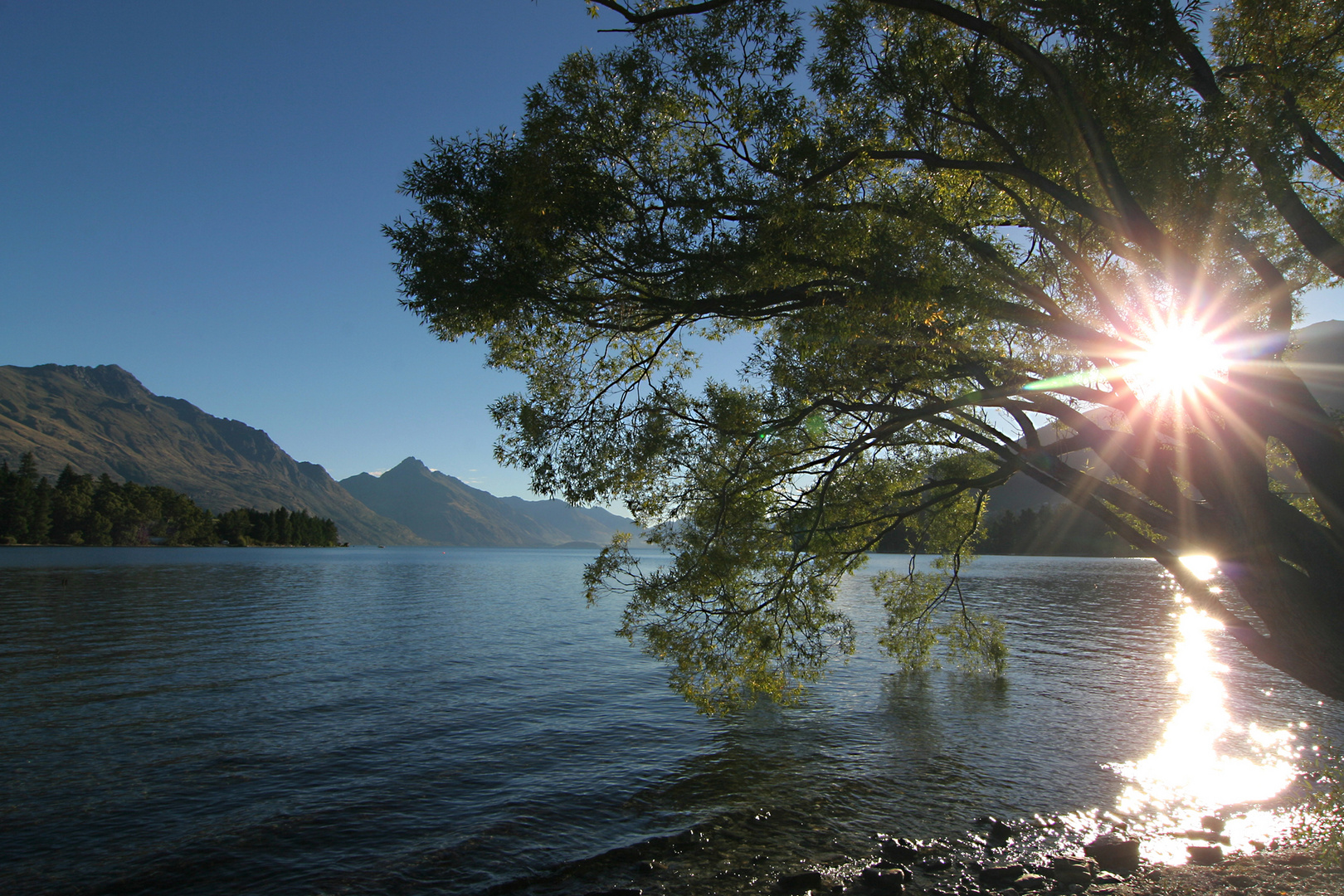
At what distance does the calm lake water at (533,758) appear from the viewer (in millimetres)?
11711

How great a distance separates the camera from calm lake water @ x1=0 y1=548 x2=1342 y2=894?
11.7 metres

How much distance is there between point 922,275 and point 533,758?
604 inches

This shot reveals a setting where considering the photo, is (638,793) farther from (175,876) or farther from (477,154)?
(477,154)

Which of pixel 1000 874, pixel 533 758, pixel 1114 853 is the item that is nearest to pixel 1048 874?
pixel 1000 874

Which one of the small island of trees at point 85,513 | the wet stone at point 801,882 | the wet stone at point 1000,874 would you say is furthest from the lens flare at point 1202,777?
the small island of trees at point 85,513

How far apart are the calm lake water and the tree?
352 cm

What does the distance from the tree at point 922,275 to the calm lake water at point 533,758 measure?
11.6ft

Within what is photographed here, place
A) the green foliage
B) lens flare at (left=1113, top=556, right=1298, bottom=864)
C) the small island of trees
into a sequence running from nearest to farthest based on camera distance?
the green foliage → lens flare at (left=1113, top=556, right=1298, bottom=864) → the small island of trees

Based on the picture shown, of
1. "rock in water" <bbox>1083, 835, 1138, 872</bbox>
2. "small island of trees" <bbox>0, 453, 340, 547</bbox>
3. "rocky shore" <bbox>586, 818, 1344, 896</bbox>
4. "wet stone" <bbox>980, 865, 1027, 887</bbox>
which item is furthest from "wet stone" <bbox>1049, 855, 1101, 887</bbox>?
"small island of trees" <bbox>0, 453, 340, 547</bbox>

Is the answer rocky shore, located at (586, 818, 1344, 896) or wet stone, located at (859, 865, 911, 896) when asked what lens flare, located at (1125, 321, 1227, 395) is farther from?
wet stone, located at (859, 865, 911, 896)

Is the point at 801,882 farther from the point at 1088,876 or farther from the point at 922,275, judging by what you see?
the point at 922,275

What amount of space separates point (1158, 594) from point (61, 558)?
14991 centimetres

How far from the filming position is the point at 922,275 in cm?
938

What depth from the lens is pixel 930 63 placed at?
1182cm
